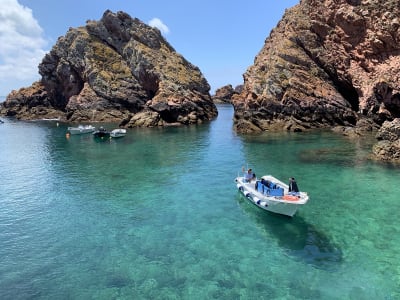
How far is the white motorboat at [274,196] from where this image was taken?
27.4 metres

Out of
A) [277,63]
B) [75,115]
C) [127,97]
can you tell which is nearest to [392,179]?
[277,63]

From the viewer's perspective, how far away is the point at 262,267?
69.6 ft

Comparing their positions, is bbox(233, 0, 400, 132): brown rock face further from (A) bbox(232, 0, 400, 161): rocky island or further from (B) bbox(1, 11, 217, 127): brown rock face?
(B) bbox(1, 11, 217, 127): brown rock face

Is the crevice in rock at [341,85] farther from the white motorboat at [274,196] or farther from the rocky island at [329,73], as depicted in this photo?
the white motorboat at [274,196]

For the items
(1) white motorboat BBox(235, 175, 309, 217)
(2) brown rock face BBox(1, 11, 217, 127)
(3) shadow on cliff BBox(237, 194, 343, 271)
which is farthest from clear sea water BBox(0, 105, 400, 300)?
(2) brown rock face BBox(1, 11, 217, 127)

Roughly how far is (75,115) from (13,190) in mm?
87774

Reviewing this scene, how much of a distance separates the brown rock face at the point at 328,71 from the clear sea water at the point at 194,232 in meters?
28.1

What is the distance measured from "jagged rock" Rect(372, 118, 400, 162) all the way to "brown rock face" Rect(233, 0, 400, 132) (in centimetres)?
2043

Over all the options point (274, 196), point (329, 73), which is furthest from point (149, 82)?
point (274, 196)

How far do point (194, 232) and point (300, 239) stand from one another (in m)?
7.82

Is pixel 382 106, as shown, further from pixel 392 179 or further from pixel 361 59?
pixel 392 179

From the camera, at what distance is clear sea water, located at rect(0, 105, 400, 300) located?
19.4m

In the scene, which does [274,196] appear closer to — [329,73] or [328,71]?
[328,71]

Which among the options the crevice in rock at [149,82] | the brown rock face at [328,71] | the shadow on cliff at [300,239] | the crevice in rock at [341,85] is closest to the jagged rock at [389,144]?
the brown rock face at [328,71]
